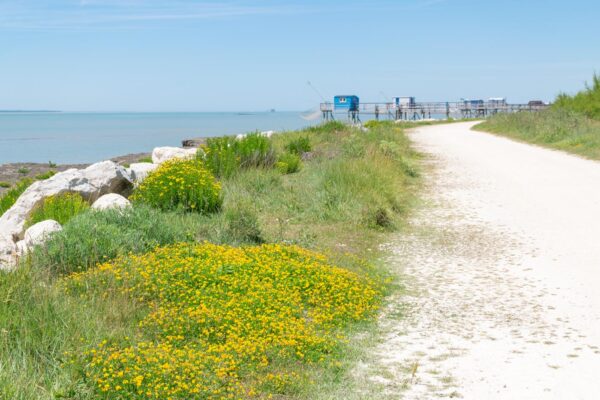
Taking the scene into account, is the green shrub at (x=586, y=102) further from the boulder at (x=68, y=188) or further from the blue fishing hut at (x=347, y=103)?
the blue fishing hut at (x=347, y=103)

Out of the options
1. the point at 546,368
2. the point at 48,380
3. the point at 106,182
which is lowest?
the point at 546,368

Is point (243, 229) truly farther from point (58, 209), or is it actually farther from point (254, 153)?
point (254, 153)

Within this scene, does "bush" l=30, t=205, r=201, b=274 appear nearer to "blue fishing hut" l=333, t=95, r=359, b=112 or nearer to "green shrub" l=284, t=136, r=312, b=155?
"green shrub" l=284, t=136, r=312, b=155

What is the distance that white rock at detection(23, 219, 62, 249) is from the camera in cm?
794

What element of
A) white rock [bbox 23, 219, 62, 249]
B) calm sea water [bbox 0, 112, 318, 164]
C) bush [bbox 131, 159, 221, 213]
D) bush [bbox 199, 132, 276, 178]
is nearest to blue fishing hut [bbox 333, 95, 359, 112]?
calm sea water [bbox 0, 112, 318, 164]

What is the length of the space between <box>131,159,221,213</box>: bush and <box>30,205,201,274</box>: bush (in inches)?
66.5

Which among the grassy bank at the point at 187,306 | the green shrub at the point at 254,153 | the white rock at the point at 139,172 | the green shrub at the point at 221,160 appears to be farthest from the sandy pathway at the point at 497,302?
the white rock at the point at 139,172

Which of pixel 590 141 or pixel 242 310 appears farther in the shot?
pixel 590 141

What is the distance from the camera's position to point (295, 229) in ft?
33.7

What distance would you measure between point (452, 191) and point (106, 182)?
7.25m

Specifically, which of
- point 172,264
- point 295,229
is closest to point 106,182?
point 295,229

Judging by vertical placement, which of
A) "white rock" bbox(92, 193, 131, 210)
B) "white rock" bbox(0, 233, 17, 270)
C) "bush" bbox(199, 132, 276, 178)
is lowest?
"white rock" bbox(0, 233, 17, 270)

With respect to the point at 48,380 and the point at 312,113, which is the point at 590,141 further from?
the point at 48,380

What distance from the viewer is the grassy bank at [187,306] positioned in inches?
184
